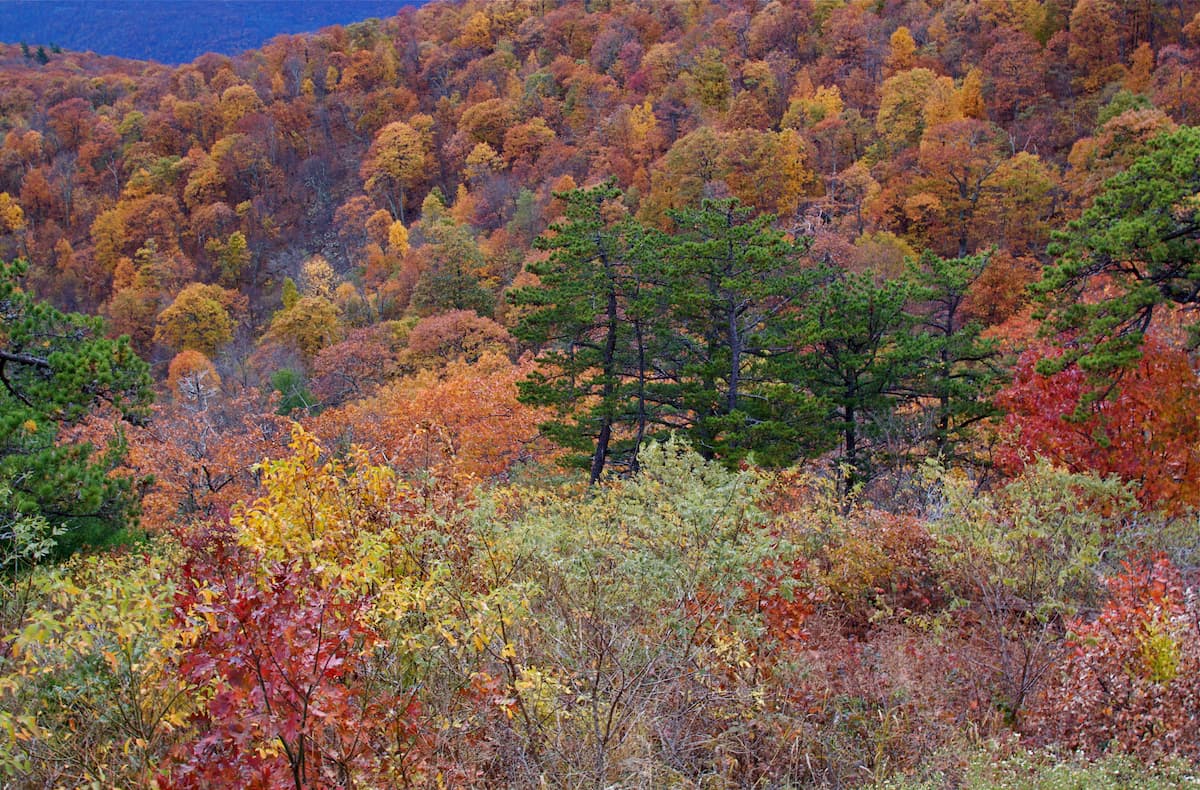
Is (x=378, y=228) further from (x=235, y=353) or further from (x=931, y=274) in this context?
(x=931, y=274)

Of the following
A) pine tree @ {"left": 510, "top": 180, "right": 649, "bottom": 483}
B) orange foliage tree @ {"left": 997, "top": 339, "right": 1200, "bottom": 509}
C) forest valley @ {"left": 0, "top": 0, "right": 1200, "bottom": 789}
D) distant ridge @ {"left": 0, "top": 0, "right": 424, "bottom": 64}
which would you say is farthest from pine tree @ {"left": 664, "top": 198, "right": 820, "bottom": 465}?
distant ridge @ {"left": 0, "top": 0, "right": 424, "bottom": 64}

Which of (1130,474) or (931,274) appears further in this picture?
(931,274)

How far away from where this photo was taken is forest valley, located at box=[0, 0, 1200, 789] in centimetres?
388

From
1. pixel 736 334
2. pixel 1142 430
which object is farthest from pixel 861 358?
pixel 1142 430

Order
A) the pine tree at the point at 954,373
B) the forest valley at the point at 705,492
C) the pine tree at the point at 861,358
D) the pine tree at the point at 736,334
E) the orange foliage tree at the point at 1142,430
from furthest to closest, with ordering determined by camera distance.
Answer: the pine tree at the point at 861,358 → the pine tree at the point at 954,373 → the pine tree at the point at 736,334 → the orange foliage tree at the point at 1142,430 → the forest valley at the point at 705,492

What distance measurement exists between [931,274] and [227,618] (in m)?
17.1

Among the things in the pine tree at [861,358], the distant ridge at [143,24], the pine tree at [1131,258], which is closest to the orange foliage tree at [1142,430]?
the pine tree at [1131,258]

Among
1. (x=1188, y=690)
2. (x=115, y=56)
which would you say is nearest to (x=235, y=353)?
(x=1188, y=690)

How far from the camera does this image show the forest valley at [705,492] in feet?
12.7

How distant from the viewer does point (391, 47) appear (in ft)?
318

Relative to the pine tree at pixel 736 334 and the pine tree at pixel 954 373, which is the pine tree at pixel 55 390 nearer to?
the pine tree at pixel 736 334

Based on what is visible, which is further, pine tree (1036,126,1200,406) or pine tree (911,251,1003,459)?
pine tree (911,251,1003,459)

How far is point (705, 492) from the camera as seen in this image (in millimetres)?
5664

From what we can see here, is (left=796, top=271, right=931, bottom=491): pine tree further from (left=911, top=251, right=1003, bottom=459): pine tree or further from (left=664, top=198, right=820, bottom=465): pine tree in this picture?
(left=664, top=198, right=820, bottom=465): pine tree
